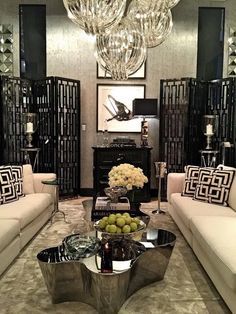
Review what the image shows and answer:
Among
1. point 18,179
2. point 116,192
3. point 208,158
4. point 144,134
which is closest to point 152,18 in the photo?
point 116,192

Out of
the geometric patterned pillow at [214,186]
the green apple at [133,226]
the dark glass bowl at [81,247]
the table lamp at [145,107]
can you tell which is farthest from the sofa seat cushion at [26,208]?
the table lamp at [145,107]

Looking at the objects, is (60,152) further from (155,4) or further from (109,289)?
(109,289)

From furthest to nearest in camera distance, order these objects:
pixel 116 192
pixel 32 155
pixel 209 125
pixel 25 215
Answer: pixel 32 155 < pixel 209 125 < pixel 116 192 < pixel 25 215

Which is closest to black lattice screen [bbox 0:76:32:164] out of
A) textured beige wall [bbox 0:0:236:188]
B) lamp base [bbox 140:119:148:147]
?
textured beige wall [bbox 0:0:236:188]

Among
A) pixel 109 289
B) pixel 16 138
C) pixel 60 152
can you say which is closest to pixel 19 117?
pixel 16 138

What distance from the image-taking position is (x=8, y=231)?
2887 millimetres

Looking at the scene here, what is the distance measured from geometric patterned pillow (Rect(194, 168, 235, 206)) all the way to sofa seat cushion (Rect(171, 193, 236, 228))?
0.08 m

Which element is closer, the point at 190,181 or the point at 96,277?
the point at 96,277

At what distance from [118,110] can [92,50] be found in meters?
1.18

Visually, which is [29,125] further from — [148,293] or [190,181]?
[148,293]

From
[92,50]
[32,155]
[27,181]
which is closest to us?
[27,181]

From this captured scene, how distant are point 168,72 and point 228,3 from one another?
5.27 feet

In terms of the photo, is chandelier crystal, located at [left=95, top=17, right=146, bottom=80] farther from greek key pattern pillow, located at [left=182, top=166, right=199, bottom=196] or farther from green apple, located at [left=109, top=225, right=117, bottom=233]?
green apple, located at [left=109, top=225, right=117, bottom=233]

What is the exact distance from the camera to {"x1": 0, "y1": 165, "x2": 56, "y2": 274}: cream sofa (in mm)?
2895
